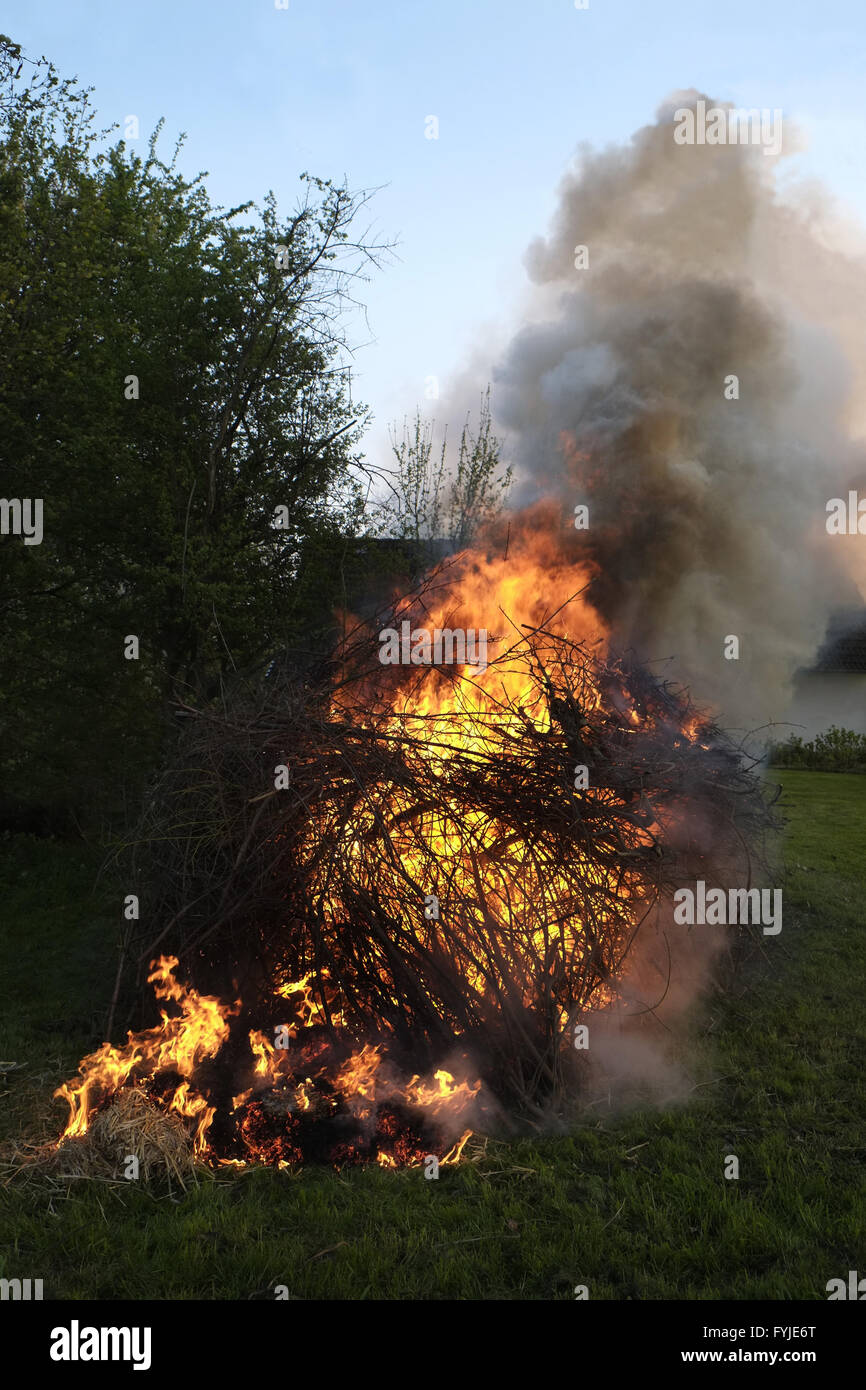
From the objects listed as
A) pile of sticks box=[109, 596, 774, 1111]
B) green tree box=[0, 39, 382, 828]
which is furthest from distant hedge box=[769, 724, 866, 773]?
pile of sticks box=[109, 596, 774, 1111]

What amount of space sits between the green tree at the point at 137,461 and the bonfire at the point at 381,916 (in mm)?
4613

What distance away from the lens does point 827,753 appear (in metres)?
20.8

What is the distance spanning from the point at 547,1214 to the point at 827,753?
19.0 meters

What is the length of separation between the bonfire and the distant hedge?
16.3 m

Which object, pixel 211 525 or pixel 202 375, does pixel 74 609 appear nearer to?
pixel 211 525

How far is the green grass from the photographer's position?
3387 millimetres

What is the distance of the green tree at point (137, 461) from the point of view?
10.2 meters

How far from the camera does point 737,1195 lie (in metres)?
3.93

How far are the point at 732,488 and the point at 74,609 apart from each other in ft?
25.8

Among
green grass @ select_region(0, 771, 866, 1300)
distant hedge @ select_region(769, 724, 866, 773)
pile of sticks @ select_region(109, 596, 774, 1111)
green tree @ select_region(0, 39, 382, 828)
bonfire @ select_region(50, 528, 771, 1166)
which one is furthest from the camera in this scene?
distant hedge @ select_region(769, 724, 866, 773)

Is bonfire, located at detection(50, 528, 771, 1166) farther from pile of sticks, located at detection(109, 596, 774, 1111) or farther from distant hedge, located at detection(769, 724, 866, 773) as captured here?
distant hedge, located at detection(769, 724, 866, 773)

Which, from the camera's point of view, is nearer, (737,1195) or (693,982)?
(737,1195)

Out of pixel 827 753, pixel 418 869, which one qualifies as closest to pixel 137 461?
pixel 418 869
